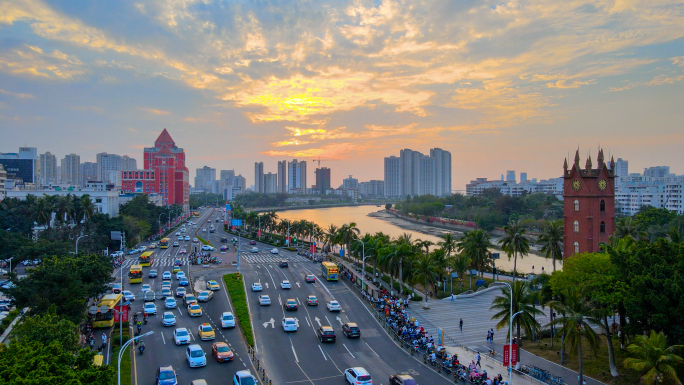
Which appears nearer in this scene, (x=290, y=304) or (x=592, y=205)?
(x=290, y=304)

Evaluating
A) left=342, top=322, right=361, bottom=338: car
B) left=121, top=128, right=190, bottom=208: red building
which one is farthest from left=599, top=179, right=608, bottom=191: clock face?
left=121, top=128, right=190, bottom=208: red building

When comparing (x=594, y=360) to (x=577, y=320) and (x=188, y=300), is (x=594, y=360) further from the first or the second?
(x=188, y=300)

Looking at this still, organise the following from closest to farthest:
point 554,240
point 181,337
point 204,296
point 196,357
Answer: point 196,357 → point 181,337 → point 204,296 → point 554,240

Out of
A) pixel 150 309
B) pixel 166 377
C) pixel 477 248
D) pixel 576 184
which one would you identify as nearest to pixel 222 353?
pixel 166 377

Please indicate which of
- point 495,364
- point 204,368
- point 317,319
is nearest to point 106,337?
point 204,368

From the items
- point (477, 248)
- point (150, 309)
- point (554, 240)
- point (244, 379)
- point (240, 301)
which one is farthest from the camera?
point (477, 248)

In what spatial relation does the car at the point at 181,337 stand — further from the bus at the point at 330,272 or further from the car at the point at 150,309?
the bus at the point at 330,272
